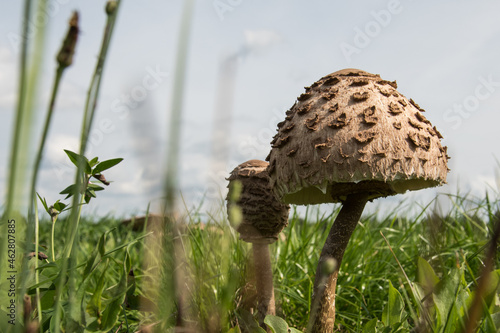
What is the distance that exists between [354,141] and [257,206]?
987 mm

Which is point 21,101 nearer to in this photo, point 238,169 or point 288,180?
point 288,180

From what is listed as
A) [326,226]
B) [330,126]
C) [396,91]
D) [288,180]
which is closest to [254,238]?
[288,180]

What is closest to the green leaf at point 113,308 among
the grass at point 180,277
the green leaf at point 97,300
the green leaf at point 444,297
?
the grass at point 180,277

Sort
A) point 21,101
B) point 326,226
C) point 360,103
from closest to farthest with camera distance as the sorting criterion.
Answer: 1. point 21,101
2. point 360,103
3. point 326,226

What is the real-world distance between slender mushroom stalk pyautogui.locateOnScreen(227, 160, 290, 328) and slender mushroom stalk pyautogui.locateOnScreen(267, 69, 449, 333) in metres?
0.41

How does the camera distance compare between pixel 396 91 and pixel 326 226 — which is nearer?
pixel 396 91

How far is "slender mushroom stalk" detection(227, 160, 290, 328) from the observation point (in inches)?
118

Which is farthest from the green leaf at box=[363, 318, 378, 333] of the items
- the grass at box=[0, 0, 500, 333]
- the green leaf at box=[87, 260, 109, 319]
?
the green leaf at box=[87, 260, 109, 319]

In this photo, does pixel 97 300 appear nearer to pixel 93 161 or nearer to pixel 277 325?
pixel 93 161

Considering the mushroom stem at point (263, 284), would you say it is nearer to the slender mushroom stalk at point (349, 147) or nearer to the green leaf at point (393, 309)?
the slender mushroom stalk at point (349, 147)

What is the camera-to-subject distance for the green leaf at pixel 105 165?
187cm

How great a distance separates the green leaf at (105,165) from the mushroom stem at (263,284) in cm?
157

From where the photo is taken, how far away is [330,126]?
231 cm

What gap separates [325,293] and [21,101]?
2.25 metres
